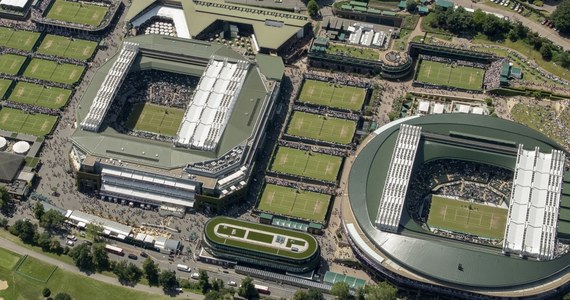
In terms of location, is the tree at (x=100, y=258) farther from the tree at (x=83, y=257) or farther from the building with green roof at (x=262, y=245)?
the building with green roof at (x=262, y=245)

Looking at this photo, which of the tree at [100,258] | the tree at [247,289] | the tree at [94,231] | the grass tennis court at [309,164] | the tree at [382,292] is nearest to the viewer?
Answer: the tree at [382,292]

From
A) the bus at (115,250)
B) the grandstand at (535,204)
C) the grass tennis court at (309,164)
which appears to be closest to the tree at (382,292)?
the grandstand at (535,204)

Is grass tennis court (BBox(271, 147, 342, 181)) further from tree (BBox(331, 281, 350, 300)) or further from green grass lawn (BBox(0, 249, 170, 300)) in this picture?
green grass lawn (BBox(0, 249, 170, 300))

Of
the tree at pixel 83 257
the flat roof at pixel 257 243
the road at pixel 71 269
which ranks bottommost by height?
the road at pixel 71 269

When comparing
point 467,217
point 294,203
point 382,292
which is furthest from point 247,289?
point 467,217

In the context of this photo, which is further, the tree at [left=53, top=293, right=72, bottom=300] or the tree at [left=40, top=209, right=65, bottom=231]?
the tree at [left=40, top=209, right=65, bottom=231]

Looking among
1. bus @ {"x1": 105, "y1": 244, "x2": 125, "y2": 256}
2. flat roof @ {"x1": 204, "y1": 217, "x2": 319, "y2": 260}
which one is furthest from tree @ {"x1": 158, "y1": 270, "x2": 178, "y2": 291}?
bus @ {"x1": 105, "y1": 244, "x2": 125, "y2": 256}

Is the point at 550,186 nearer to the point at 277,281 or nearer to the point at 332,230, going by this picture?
the point at 332,230
